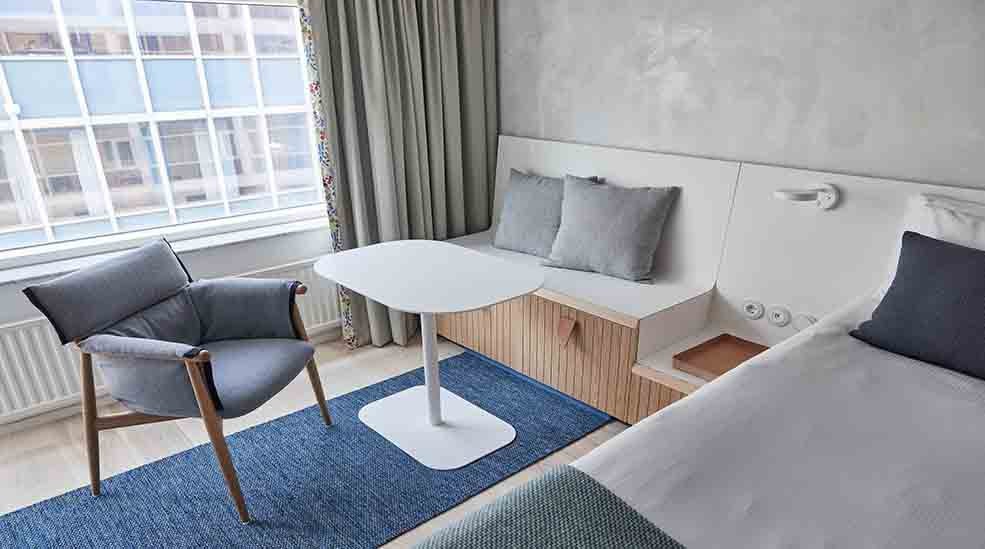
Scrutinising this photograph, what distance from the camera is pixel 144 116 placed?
8.78 feet

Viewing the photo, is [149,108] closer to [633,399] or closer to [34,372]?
[34,372]

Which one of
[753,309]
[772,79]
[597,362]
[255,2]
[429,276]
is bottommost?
[597,362]

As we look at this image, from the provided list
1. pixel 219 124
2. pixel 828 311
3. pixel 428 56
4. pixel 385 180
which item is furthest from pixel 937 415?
pixel 219 124

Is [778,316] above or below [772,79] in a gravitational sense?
below

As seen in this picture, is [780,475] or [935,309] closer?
[780,475]

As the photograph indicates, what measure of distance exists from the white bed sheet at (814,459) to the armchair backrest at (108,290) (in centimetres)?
168

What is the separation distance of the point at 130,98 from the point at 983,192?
10.8 ft

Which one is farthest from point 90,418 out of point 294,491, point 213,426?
point 294,491

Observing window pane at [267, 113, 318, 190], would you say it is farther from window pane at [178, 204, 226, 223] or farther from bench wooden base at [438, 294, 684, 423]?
bench wooden base at [438, 294, 684, 423]

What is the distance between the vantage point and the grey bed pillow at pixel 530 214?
2959 mm

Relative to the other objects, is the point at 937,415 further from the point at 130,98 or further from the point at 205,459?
the point at 130,98

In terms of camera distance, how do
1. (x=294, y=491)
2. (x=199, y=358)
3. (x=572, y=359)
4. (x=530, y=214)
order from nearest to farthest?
(x=199, y=358) < (x=294, y=491) < (x=572, y=359) < (x=530, y=214)

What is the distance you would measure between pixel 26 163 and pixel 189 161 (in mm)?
625

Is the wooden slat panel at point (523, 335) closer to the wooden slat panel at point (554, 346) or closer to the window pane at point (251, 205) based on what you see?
the wooden slat panel at point (554, 346)
